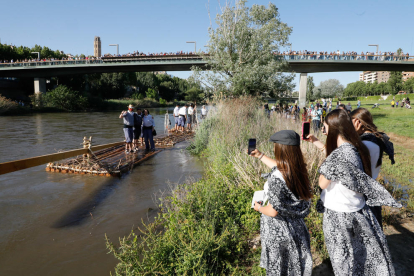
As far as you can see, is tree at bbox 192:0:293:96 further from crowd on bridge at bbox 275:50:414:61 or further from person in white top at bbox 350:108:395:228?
crowd on bridge at bbox 275:50:414:61

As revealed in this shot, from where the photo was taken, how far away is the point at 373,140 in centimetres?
275

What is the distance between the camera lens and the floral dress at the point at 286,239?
Answer: 2234 millimetres

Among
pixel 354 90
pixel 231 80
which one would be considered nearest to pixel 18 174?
pixel 231 80

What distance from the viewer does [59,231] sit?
4.99 meters

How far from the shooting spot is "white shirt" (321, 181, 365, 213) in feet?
7.47

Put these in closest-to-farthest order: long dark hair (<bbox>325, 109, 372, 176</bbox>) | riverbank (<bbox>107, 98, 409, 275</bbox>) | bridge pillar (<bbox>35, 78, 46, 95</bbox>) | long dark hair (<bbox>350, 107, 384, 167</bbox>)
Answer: long dark hair (<bbox>325, 109, 372, 176</bbox>) < long dark hair (<bbox>350, 107, 384, 167</bbox>) < riverbank (<bbox>107, 98, 409, 275</bbox>) < bridge pillar (<bbox>35, 78, 46, 95</bbox>)

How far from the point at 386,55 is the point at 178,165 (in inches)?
1574

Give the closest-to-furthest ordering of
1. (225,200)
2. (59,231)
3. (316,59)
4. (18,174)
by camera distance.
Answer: (225,200) < (59,231) < (18,174) < (316,59)

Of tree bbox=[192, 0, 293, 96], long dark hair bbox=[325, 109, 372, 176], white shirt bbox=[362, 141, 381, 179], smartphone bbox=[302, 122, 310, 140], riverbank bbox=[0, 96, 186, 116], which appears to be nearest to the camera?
long dark hair bbox=[325, 109, 372, 176]

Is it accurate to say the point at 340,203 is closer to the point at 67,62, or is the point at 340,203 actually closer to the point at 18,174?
the point at 18,174

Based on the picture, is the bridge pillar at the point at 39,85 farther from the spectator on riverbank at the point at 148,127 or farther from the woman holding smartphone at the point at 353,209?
the woman holding smartphone at the point at 353,209

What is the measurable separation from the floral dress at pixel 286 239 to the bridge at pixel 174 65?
34149 mm

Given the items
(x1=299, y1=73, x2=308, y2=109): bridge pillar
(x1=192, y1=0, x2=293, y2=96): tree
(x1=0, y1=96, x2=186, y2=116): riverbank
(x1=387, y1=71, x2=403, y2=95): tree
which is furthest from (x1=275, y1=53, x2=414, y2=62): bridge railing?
(x1=387, y1=71, x2=403, y2=95): tree

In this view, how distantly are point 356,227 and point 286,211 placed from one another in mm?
617
